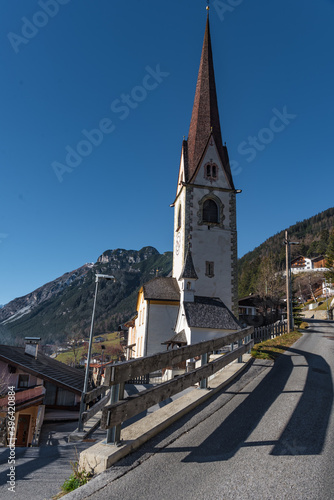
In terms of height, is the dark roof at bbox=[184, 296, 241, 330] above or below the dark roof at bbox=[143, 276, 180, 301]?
below

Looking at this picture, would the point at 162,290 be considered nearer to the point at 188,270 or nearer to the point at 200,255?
the point at 188,270

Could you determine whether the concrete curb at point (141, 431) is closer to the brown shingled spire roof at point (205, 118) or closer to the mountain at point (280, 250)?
the brown shingled spire roof at point (205, 118)

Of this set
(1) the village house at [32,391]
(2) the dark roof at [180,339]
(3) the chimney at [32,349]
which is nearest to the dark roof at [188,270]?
(2) the dark roof at [180,339]

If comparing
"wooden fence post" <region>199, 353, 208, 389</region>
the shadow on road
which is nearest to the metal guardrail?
the shadow on road

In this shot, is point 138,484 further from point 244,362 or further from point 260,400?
point 244,362

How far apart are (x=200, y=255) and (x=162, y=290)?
4.54 m

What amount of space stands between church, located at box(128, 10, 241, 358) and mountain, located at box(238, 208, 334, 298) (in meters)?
45.8

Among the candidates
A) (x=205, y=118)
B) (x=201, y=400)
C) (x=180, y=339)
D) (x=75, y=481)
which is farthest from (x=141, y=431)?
(x=205, y=118)

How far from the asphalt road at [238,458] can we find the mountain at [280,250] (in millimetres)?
70460

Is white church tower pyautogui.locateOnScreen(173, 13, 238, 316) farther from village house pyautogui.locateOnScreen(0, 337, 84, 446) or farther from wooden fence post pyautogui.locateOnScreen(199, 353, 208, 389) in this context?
wooden fence post pyautogui.locateOnScreen(199, 353, 208, 389)

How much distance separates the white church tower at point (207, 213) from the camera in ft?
93.0

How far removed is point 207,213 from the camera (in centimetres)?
3012

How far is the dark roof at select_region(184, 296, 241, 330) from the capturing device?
2361 centimetres

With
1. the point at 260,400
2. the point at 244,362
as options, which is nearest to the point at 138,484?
the point at 260,400
